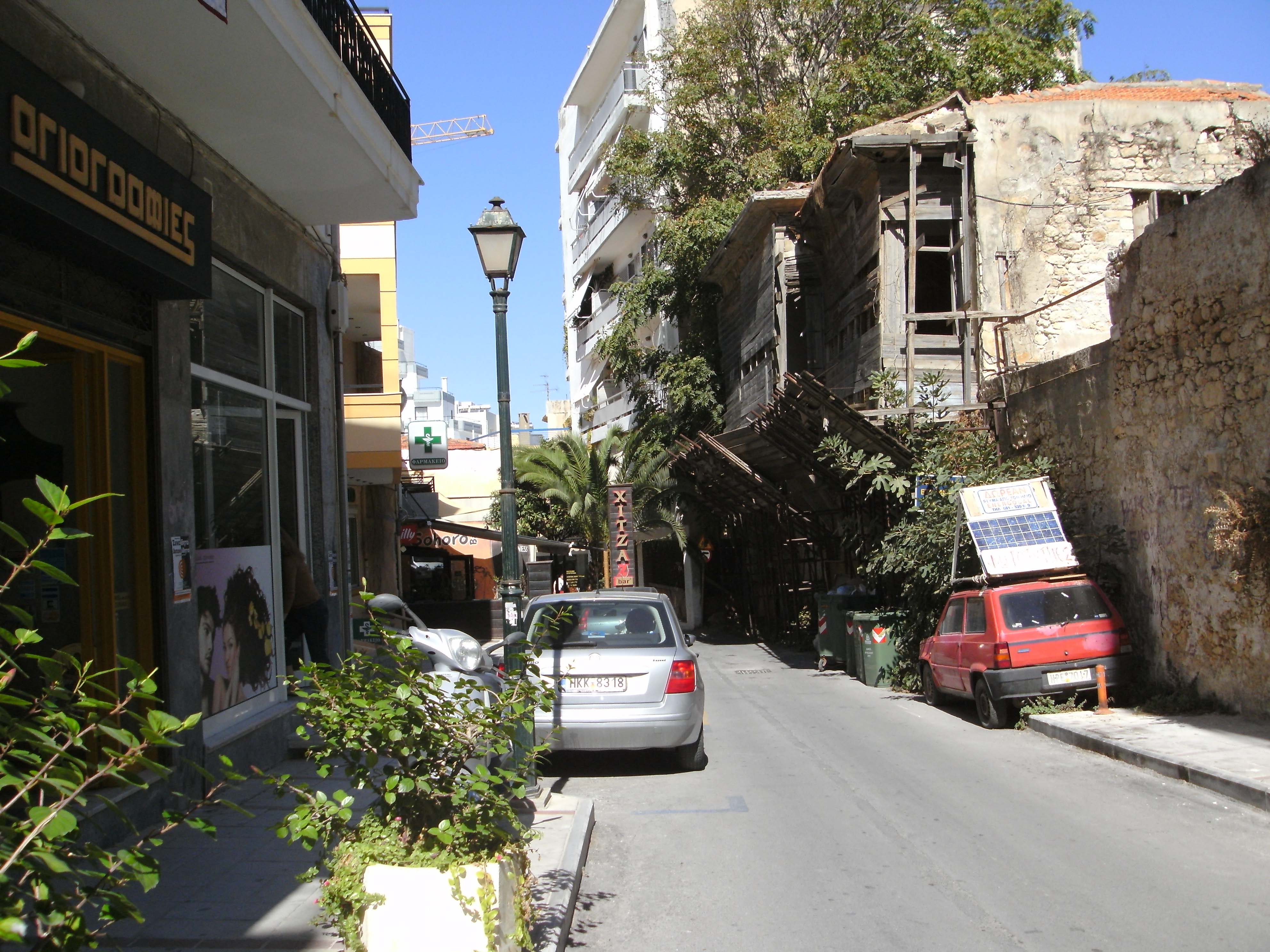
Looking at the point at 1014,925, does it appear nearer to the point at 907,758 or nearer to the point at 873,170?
the point at 907,758

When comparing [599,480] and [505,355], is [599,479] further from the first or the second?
[505,355]

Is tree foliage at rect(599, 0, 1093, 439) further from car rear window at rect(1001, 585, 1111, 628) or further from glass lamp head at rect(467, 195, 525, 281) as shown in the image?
glass lamp head at rect(467, 195, 525, 281)

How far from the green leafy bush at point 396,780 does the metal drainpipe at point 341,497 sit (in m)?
6.86

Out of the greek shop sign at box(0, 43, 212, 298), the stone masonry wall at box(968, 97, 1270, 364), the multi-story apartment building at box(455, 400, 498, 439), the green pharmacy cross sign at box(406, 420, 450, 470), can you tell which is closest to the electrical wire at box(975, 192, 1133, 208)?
the stone masonry wall at box(968, 97, 1270, 364)

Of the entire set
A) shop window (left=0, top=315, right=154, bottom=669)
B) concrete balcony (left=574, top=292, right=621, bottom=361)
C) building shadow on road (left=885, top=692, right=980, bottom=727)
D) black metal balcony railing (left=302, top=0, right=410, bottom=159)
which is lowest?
building shadow on road (left=885, top=692, right=980, bottom=727)

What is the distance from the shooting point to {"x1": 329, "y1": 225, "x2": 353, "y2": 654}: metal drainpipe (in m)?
10.9

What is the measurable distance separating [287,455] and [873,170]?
12966mm

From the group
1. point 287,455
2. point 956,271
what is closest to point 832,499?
point 956,271

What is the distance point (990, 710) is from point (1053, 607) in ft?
4.41

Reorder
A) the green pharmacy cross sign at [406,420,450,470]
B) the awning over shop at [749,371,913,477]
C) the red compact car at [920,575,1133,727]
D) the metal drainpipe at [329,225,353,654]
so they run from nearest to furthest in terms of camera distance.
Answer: the metal drainpipe at [329,225,353,654] → the red compact car at [920,575,1133,727] → the awning over shop at [749,371,913,477] → the green pharmacy cross sign at [406,420,450,470]

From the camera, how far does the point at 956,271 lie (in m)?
18.6

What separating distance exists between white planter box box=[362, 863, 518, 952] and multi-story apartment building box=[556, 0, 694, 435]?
30621 millimetres

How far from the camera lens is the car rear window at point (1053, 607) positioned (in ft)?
37.8

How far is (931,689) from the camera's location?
14.0 m
